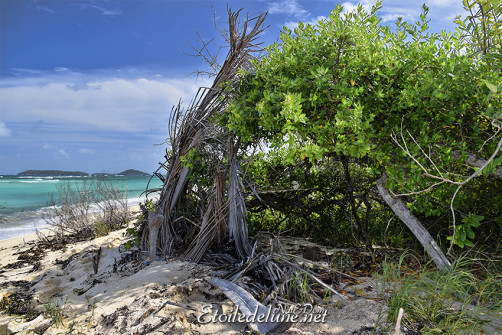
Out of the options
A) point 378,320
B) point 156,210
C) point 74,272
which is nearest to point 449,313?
point 378,320

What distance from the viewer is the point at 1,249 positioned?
8242 millimetres

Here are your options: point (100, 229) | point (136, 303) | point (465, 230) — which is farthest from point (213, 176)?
point (100, 229)

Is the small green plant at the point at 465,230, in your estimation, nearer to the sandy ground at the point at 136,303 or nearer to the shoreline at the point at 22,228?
the sandy ground at the point at 136,303

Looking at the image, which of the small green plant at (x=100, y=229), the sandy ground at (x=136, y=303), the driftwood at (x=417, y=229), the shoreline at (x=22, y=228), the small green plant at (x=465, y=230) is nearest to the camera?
the sandy ground at (x=136, y=303)

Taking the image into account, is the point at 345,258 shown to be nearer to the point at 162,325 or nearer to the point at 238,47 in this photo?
the point at 162,325

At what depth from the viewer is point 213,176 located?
518 centimetres

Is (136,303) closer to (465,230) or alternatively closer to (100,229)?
(465,230)

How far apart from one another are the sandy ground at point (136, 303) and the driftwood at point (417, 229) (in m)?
0.99

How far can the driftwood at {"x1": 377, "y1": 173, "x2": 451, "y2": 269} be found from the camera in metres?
4.00

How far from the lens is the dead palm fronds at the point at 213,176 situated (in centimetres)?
472

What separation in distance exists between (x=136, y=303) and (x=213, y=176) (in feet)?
7.39

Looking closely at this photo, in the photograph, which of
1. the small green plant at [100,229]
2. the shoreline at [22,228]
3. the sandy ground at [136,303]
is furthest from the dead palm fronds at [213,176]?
the shoreline at [22,228]

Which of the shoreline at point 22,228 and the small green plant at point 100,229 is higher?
the small green plant at point 100,229

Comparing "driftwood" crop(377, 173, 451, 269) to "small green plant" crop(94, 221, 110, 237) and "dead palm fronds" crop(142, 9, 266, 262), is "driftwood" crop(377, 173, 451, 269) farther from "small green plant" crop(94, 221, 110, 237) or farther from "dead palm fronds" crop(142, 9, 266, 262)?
"small green plant" crop(94, 221, 110, 237)
